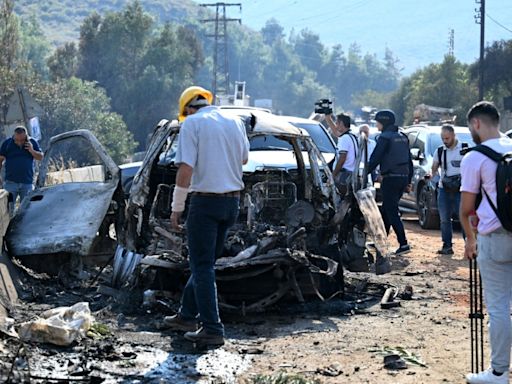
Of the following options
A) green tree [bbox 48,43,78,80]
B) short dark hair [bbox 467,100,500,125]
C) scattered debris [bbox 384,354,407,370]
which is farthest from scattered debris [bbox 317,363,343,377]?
green tree [bbox 48,43,78,80]

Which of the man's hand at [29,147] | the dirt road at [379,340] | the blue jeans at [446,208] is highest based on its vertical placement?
the man's hand at [29,147]

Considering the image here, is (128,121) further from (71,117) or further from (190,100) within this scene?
(190,100)

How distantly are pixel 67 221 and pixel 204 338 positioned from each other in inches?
148

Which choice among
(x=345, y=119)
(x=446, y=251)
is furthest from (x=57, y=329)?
(x=446, y=251)

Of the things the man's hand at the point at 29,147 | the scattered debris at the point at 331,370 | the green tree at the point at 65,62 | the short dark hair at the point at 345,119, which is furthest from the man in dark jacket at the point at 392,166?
the green tree at the point at 65,62

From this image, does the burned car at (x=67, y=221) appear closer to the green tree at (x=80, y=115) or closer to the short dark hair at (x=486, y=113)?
the short dark hair at (x=486, y=113)

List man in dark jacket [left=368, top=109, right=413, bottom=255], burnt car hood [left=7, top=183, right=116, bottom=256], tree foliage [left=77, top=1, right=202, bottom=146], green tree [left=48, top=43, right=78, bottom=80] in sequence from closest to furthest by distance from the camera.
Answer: burnt car hood [left=7, top=183, right=116, bottom=256] → man in dark jacket [left=368, top=109, right=413, bottom=255] → tree foliage [left=77, top=1, right=202, bottom=146] → green tree [left=48, top=43, right=78, bottom=80]

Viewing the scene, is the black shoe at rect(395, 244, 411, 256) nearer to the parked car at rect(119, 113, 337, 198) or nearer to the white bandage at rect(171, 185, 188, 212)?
the parked car at rect(119, 113, 337, 198)

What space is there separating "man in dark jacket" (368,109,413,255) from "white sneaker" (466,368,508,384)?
6510mm

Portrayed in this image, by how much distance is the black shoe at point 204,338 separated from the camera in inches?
271

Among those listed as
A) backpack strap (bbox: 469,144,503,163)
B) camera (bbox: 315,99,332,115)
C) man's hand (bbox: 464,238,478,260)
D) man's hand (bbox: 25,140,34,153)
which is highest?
camera (bbox: 315,99,332,115)

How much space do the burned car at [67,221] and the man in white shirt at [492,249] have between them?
4.98m

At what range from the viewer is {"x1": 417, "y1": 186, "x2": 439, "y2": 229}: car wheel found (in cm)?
1589

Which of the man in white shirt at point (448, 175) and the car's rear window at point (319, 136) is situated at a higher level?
the car's rear window at point (319, 136)
